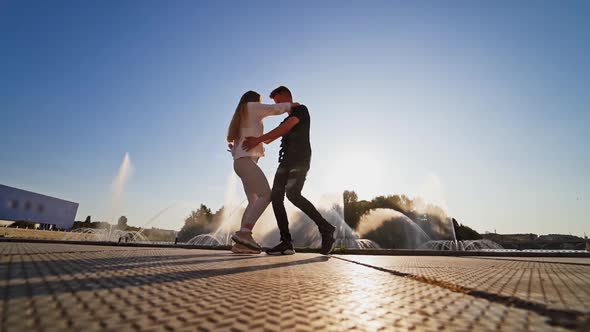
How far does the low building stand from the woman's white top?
2118 inches

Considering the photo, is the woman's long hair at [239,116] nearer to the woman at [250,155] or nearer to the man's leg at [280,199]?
the woman at [250,155]

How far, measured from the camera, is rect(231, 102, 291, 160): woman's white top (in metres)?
3.94

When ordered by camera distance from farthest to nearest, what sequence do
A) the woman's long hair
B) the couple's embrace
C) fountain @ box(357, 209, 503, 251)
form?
fountain @ box(357, 209, 503, 251), the woman's long hair, the couple's embrace

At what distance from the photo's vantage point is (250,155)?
3.92m

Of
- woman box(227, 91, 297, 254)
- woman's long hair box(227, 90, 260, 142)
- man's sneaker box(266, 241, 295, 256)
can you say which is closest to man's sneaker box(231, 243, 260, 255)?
woman box(227, 91, 297, 254)

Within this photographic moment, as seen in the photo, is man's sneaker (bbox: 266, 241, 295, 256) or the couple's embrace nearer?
man's sneaker (bbox: 266, 241, 295, 256)

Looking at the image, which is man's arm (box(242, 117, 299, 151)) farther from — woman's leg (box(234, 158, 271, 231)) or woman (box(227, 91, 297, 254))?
woman's leg (box(234, 158, 271, 231))

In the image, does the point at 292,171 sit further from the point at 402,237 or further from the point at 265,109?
the point at 402,237

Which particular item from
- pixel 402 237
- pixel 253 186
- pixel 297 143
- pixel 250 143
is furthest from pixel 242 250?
pixel 402 237

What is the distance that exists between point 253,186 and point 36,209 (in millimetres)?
59759

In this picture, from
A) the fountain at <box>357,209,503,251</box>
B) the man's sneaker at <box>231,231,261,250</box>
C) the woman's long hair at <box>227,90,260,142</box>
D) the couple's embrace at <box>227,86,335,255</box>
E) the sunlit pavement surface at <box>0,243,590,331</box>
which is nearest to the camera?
the sunlit pavement surface at <box>0,243,590,331</box>

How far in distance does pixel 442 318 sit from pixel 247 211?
10.7ft

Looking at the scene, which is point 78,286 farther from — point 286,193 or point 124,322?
point 286,193

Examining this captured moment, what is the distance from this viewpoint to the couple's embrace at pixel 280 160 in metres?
3.83
